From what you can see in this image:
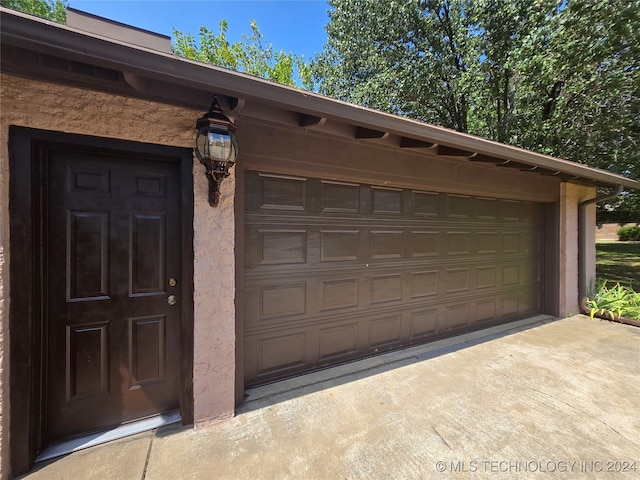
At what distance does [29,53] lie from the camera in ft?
5.45

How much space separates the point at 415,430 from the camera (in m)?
2.14

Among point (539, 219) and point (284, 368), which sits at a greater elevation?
point (539, 219)

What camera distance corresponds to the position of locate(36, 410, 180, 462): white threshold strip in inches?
73.3

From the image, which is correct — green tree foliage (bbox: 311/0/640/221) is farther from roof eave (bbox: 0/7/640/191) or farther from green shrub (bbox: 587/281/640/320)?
roof eave (bbox: 0/7/640/191)

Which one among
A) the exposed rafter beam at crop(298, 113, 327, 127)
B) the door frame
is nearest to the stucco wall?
the door frame

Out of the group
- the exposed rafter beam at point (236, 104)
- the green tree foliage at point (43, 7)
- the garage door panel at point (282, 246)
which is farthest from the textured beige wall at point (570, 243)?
the green tree foliage at point (43, 7)

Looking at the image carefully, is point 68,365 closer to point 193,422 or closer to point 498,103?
point 193,422

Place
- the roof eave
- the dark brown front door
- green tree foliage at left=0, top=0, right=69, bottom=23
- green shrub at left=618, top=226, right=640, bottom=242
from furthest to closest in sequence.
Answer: green shrub at left=618, top=226, right=640, bottom=242, green tree foliage at left=0, top=0, right=69, bottom=23, the dark brown front door, the roof eave

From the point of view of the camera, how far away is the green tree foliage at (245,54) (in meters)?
10.8

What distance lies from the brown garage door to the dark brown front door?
2.33 ft

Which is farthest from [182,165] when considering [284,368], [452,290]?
[452,290]

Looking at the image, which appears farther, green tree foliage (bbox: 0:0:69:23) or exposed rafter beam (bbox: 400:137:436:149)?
green tree foliage (bbox: 0:0:69:23)

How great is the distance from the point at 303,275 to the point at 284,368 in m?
0.98

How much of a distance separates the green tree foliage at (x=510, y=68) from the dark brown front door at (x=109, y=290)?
7.11 meters
